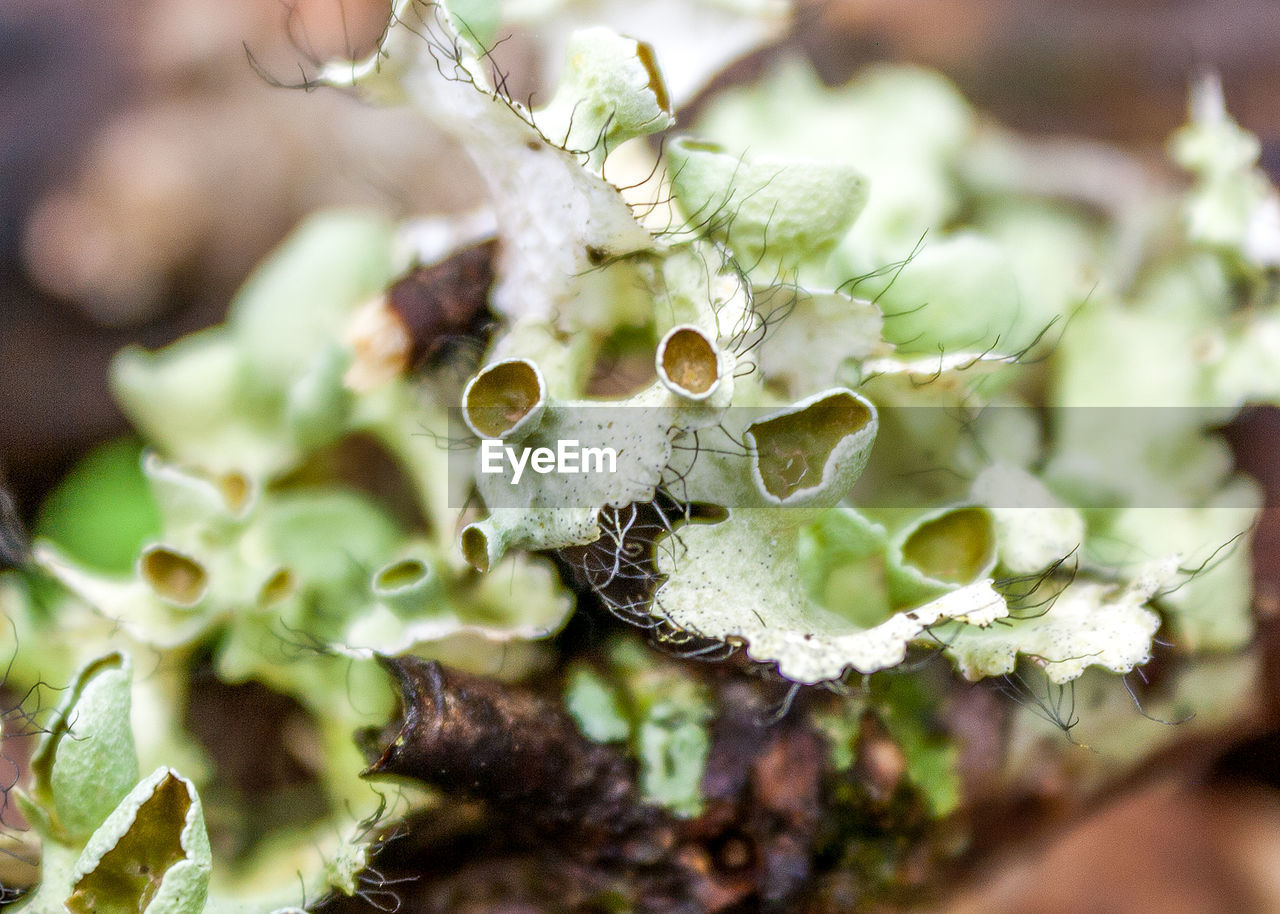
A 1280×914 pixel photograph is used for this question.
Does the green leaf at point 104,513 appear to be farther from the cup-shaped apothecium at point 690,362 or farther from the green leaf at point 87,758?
the cup-shaped apothecium at point 690,362

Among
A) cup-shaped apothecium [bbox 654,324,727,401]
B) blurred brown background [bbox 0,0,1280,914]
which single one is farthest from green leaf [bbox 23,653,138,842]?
blurred brown background [bbox 0,0,1280,914]

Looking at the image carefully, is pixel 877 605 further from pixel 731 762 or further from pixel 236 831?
pixel 236 831

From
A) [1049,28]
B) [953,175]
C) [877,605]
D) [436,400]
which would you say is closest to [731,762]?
[877,605]

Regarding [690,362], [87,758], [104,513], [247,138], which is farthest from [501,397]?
[247,138]

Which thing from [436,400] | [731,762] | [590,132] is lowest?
[731,762]

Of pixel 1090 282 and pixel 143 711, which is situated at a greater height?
pixel 1090 282

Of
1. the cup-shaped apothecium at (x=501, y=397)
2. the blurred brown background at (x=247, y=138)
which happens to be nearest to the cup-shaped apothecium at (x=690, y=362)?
the cup-shaped apothecium at (x=501, y=397)

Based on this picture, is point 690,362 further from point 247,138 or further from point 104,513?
point 247,138

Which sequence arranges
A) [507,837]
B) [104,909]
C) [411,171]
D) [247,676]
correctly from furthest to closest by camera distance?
[411,171] → [247,676] → [507,837] → [104,909]
